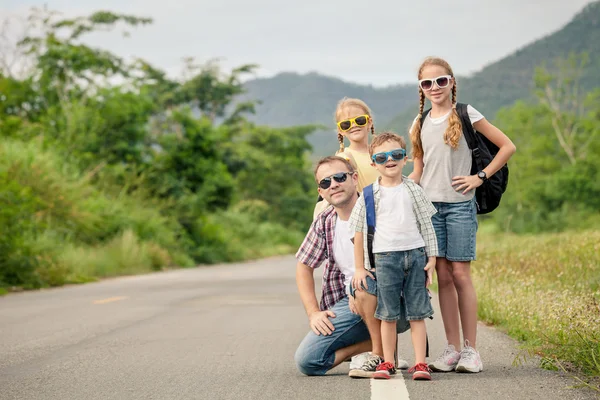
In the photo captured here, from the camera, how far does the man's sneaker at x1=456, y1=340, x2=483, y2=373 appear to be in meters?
6.57

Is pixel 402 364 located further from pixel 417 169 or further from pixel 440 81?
pixel 440 81

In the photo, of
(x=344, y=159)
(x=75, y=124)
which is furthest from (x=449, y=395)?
→ (x=75, y=124)

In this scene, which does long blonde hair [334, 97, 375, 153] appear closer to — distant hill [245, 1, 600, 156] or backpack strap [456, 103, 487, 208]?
backpack strap [456, 103, 487, 208]

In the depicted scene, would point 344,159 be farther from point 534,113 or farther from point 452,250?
point 534,113

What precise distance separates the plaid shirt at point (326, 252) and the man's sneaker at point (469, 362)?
3.10 ft

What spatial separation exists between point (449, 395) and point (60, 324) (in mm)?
6063

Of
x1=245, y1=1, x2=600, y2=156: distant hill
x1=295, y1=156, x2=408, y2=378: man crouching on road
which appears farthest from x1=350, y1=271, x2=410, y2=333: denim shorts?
x1=245, y1=1, x2=600, y2=156: distant hill

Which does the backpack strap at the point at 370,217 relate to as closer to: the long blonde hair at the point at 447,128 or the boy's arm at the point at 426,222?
the boy's arm at the point at 426,222

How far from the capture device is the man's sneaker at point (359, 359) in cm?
643

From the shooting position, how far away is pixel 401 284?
6.25 metres

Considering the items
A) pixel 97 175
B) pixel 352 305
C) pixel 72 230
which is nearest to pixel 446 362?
pixel 352 305

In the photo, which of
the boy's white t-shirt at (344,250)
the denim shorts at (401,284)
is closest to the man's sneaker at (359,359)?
the denim shorts at (401,284)

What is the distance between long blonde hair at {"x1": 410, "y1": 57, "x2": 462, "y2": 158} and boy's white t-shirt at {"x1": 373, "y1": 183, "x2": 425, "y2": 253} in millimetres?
745

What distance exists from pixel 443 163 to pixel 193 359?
252cm
